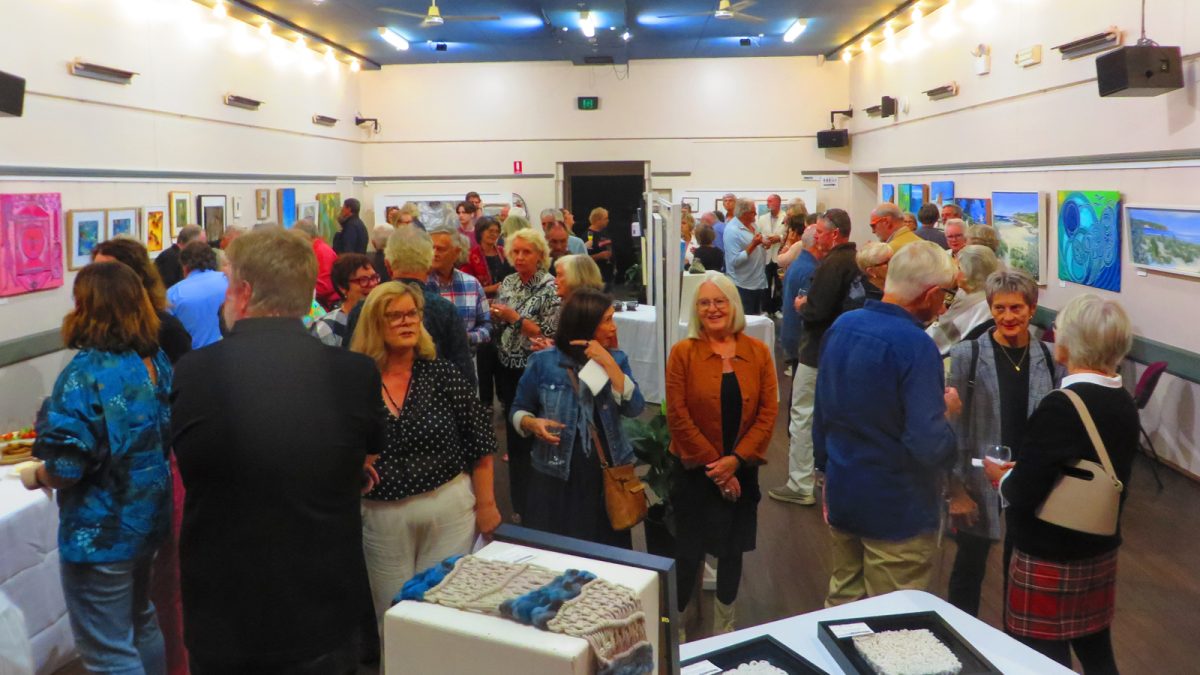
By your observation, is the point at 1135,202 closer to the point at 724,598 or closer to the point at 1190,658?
the point at 1190,658

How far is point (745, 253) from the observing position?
1120cm

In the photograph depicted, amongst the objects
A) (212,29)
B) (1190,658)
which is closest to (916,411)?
(1190,658)

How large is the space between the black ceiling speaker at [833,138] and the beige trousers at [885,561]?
42.3 feet

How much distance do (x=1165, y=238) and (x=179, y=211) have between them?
8235 mm

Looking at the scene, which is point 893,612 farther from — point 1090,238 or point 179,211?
point 179,211

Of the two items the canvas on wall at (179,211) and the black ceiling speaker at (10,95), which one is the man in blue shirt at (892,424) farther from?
the canvas on wall at (179,211)

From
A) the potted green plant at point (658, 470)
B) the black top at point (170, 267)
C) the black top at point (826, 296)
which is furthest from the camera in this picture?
the black top at point (170, 267)

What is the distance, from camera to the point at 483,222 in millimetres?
7648

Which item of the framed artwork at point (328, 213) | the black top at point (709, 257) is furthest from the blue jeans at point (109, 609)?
the framed artwork at point (328, 213)

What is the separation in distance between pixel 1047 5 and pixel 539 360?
263 inches

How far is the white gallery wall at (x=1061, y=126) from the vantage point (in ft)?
20.3

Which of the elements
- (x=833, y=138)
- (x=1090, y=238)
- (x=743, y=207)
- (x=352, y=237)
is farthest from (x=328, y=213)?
(x=1090, y=238)

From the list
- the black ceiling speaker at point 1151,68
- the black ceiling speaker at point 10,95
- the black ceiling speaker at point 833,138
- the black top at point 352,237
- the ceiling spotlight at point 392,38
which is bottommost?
the black top at point 352,237

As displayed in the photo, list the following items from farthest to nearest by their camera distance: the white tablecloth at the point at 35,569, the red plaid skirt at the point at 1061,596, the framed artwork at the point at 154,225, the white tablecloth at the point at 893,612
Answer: the framed artwork at the point at 154,225 → the white tablecloth at the point at 35,569 → the red plaid skirt at the point at 1061,596 → the white tablecloth at the point at 893,612
